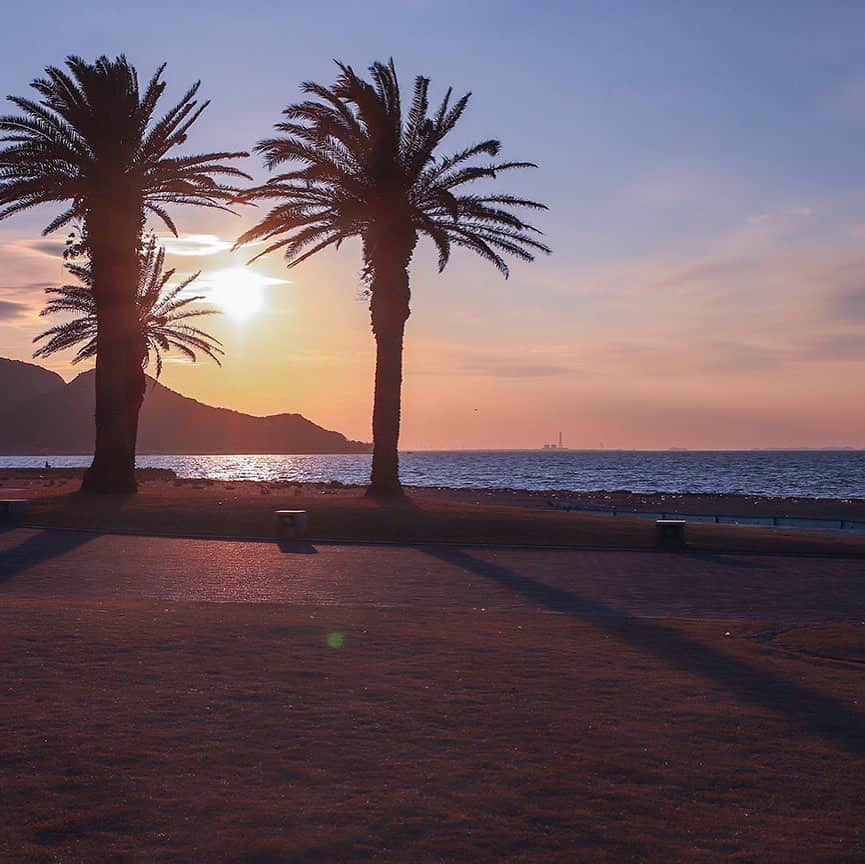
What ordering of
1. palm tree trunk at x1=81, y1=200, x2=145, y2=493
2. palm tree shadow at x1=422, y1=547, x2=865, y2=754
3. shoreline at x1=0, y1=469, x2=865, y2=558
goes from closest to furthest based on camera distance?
palm tree shadow at x1=422, y1=547, x2=865, y2=754, shoreline at x1=0, y1=469, x2=865, y2=558, palm tree trunk at x1=81, y1=200, x2=145, y2=493

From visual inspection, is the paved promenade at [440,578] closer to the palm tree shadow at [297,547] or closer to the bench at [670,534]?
the palm tree shadow at [297,547]

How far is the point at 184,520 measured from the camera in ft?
87.5

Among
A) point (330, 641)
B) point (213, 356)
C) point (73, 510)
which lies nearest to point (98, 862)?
point (330, 641)

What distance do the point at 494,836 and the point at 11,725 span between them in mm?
3690

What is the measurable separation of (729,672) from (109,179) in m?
29.4

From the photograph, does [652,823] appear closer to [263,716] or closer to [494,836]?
[494,836]

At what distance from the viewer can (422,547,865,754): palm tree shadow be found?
778 centimetres

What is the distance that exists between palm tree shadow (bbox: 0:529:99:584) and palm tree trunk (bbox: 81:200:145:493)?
10.4m

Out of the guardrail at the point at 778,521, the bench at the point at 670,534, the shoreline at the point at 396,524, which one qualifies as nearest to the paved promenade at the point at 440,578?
the bench at the point at 670,534

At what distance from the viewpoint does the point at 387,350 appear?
32.3 metres

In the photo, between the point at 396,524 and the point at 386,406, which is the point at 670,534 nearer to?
the point at 396,524

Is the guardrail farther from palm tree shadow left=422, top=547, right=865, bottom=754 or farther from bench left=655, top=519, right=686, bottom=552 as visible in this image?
palm tree shadow left=422, top=547, right=865, bottom=754

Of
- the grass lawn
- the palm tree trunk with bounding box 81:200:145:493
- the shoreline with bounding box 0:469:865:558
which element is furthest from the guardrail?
the grass lawn

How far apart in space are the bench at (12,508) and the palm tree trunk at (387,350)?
1018cm
